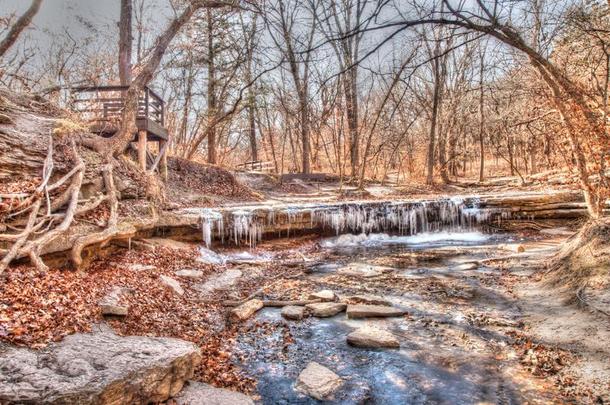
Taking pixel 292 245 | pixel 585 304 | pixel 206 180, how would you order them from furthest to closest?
pixel 206 180 < pixel 292 245 < pixel 585 304

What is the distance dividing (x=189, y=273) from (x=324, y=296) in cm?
285

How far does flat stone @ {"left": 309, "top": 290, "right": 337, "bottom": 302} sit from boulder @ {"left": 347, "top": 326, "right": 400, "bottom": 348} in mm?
1438

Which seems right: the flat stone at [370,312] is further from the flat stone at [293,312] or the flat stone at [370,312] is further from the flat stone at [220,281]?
the flat stone at [220,281]

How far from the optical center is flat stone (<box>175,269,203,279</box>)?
301 inches

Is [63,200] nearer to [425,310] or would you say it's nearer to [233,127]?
[425,310]

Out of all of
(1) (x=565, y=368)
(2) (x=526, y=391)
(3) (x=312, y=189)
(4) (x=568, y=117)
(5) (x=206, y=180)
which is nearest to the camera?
(2) (x=526, y=391)

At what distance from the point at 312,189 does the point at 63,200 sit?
594 inches

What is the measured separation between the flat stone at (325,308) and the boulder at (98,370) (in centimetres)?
234

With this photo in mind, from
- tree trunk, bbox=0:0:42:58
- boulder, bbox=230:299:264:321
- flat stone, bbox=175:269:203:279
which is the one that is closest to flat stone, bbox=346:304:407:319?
boulder, bbox=230:299:264:321

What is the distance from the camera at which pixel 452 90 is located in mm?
25000

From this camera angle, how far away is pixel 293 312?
593cm

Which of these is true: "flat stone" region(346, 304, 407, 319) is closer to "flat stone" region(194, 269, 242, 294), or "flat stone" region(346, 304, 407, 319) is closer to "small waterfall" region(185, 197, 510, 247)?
"flat stone" region(194, 269, 242, 294)

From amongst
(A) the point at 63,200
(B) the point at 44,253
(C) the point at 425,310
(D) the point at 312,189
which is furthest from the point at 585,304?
(D) the point at 312,189

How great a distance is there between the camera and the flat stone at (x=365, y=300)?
6.36 meters
